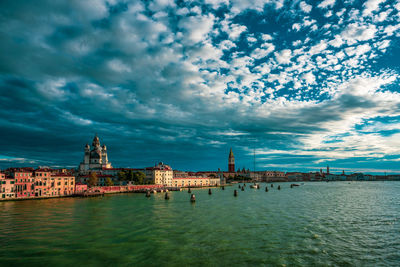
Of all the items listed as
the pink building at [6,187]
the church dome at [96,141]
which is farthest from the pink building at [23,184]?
the church dome at [96,141]

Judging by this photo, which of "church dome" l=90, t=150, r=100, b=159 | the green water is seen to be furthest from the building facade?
"church dome" l=90, t=150, r=100, b=159

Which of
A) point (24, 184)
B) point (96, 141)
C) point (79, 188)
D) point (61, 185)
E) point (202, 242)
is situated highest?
point (96, 141)

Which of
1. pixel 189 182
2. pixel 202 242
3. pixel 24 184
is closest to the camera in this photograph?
pixel 202 242

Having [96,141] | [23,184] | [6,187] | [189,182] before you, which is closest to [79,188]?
[23,184]

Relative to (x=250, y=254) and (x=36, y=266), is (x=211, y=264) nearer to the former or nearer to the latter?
(x=250, y=254)

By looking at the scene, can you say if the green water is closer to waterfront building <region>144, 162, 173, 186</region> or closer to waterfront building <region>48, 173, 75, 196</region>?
waterfront building <region>48, 173, 75, 196</region>

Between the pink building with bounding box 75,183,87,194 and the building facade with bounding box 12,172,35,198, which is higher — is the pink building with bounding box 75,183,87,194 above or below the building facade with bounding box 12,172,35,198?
below

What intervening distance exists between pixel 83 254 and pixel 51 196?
155 ft

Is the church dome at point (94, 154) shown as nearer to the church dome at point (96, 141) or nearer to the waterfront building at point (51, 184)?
the church dome at point (96, 141)

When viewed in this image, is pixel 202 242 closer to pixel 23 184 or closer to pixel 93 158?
pixel 23 184

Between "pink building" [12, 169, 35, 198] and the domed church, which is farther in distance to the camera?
the domed church

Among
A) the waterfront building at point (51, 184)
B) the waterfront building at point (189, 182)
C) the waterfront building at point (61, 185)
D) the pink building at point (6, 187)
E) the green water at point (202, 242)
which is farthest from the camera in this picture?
the waterfront building at point (189, 182)

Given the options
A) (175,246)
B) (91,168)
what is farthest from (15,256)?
(91,168)

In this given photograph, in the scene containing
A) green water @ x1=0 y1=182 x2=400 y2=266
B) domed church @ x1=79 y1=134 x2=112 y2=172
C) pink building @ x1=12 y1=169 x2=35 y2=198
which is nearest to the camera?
green water @ x1=0 y1=182 x2=400 y2=266
